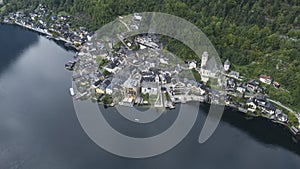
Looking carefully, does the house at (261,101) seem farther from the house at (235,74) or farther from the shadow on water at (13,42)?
the shadow on water at (13,42)

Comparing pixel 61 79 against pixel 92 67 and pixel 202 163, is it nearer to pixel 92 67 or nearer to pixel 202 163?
pixel 92 67

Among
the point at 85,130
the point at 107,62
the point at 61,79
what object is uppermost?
the point at 107,62

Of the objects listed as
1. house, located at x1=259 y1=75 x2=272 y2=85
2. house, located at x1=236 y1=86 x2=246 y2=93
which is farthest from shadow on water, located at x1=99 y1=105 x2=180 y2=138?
house, located at x1=259 y1=75 x2=272 y2=85

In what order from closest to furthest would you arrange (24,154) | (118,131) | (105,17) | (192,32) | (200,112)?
1. (24,154)
2. (118,131)
3. (200,112)
4. (192,32)
5. (105,17)

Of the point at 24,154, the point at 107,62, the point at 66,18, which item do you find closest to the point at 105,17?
the point at 66,18

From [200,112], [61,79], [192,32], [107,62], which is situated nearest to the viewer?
[200,112]

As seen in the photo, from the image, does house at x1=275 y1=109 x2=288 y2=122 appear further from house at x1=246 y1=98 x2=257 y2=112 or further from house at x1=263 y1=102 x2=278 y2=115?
house at x1=246 y1=98 x2=257 y2=112

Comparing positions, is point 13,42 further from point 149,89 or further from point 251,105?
point 251,105
